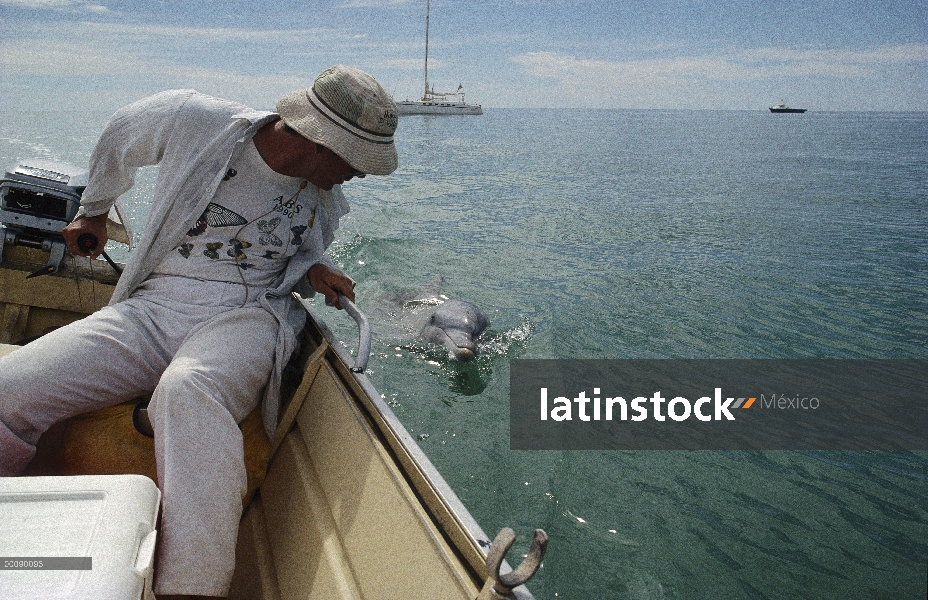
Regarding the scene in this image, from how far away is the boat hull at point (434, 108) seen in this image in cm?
7584

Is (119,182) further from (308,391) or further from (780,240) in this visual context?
(780,240)

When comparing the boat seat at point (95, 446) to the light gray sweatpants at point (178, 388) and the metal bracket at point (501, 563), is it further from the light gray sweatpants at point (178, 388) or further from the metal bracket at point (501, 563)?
the metal bracket at point (501, 563)

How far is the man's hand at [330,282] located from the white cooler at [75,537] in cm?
125

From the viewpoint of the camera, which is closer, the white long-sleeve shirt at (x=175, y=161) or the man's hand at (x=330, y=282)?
the white long-sleeve shirt at (x=175, y=161)

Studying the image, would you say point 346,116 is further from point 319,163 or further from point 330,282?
point 330,282

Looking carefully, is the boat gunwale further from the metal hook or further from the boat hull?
the boat hull

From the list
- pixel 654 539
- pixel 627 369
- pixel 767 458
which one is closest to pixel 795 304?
pixel 627 369

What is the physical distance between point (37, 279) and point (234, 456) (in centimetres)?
254

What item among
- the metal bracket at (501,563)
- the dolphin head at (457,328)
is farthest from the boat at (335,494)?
the dolphin head at (457,328)

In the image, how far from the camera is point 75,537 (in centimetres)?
149

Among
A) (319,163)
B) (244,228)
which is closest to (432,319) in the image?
(244,228)

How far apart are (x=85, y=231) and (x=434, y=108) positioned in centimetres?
7927

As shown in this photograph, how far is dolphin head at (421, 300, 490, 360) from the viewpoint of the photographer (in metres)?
6.38

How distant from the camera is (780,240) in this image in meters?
12.6
